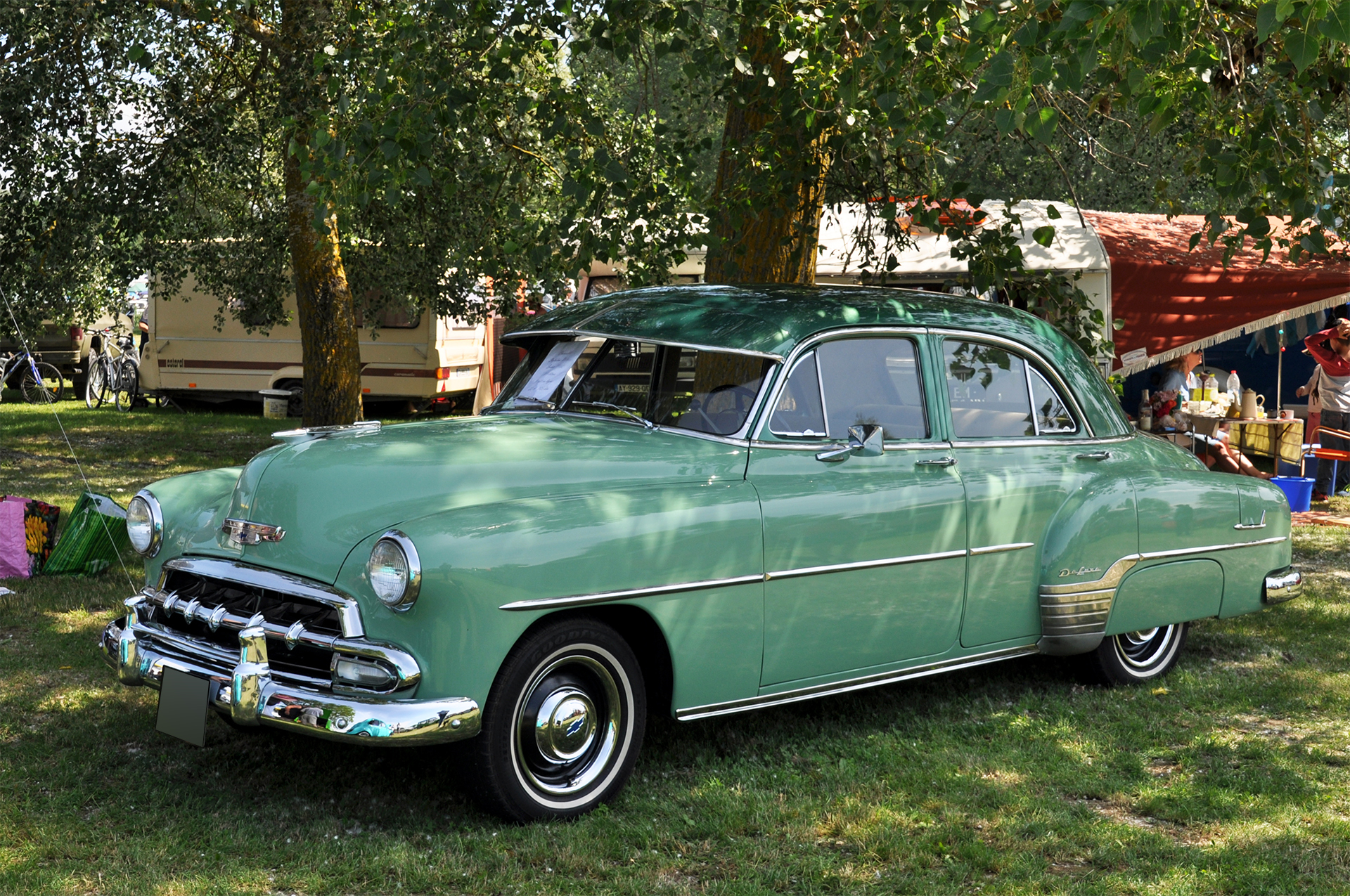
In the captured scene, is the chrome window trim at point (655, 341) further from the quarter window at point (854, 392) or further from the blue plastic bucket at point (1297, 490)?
the blue plastic bucket at point (1297, 490)

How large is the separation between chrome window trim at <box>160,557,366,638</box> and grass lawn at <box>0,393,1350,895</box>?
0.70m

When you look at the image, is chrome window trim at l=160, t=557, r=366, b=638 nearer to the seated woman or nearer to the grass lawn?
the grass lawn

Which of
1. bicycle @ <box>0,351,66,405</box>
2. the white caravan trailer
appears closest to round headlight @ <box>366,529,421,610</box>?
the white caravan trailer

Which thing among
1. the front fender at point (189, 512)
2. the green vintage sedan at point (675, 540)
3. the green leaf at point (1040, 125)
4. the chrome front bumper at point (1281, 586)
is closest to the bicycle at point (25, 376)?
the front fender at point (189, 512)

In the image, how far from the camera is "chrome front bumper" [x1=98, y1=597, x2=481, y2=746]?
3521 millimetres

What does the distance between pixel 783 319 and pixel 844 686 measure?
53.2 inches

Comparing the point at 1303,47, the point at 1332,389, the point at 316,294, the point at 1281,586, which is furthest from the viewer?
the point at 1332,389

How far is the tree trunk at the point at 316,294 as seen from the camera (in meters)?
10.1

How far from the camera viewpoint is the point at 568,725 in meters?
3.94

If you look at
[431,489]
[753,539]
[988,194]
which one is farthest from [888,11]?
[988,194]

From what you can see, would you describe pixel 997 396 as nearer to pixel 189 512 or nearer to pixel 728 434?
pixel 728 434

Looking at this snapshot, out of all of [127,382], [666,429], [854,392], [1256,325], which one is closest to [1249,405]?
[1256,325]

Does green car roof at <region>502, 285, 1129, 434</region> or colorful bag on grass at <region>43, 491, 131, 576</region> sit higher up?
green car roof at <region>502, 285, 1129, 434</region>

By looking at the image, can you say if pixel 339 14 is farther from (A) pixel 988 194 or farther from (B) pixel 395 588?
(A) pixel 988 194
